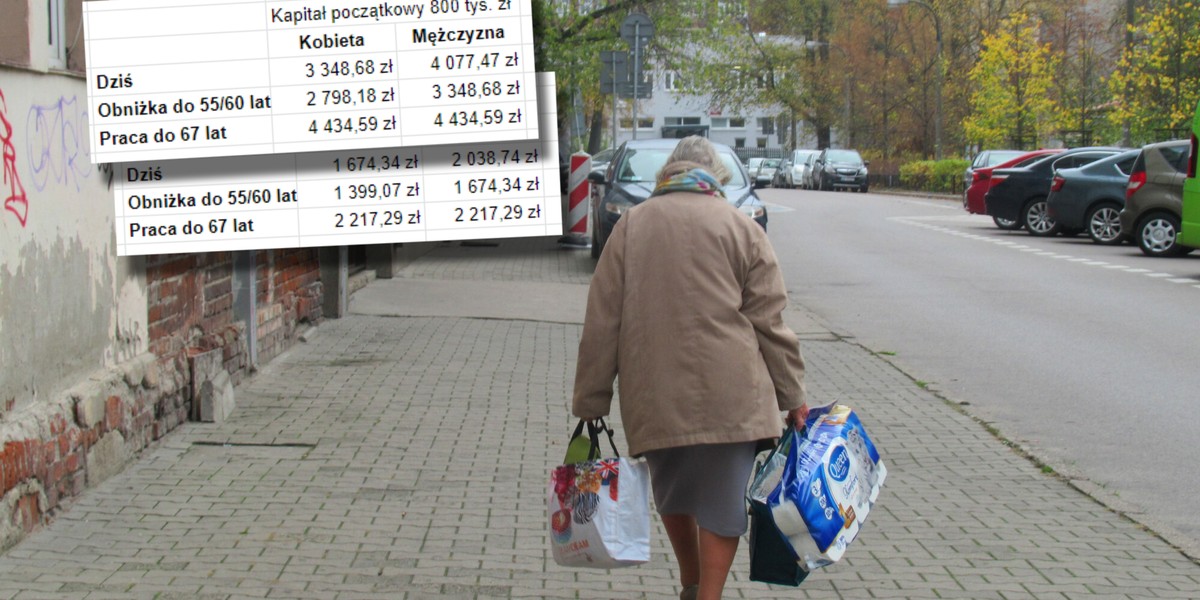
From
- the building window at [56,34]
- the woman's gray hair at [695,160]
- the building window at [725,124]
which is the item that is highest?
the building window at [725,124]

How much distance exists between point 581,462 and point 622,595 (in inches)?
33.4

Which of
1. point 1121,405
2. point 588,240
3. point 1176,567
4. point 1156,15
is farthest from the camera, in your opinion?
point 1156,15

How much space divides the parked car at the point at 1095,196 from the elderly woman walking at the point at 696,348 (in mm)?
20061

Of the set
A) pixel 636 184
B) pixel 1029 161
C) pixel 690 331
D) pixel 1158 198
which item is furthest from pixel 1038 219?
pixel 690 331

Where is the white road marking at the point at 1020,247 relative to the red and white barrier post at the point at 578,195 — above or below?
below

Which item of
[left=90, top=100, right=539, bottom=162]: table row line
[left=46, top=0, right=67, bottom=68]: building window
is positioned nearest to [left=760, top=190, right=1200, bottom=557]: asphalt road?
[left=90, top=100, right=539, bottom=162]: table row line

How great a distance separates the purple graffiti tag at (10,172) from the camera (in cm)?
572

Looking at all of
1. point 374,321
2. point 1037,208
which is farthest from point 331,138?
point 1037,208

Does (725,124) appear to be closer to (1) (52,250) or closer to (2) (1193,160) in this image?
(2) (1193,160)

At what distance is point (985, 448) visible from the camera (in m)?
8.25

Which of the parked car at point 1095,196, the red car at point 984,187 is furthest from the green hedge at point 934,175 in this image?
the parked car at point 1095,196

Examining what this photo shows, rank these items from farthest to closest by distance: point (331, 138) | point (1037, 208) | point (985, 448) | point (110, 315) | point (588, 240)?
point (1037, 208) → point (588, 240) → point (985, 448) → point (110, 315) → point (331, 138)

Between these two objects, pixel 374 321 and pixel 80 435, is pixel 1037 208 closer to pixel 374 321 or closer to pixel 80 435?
pixel 374 321
